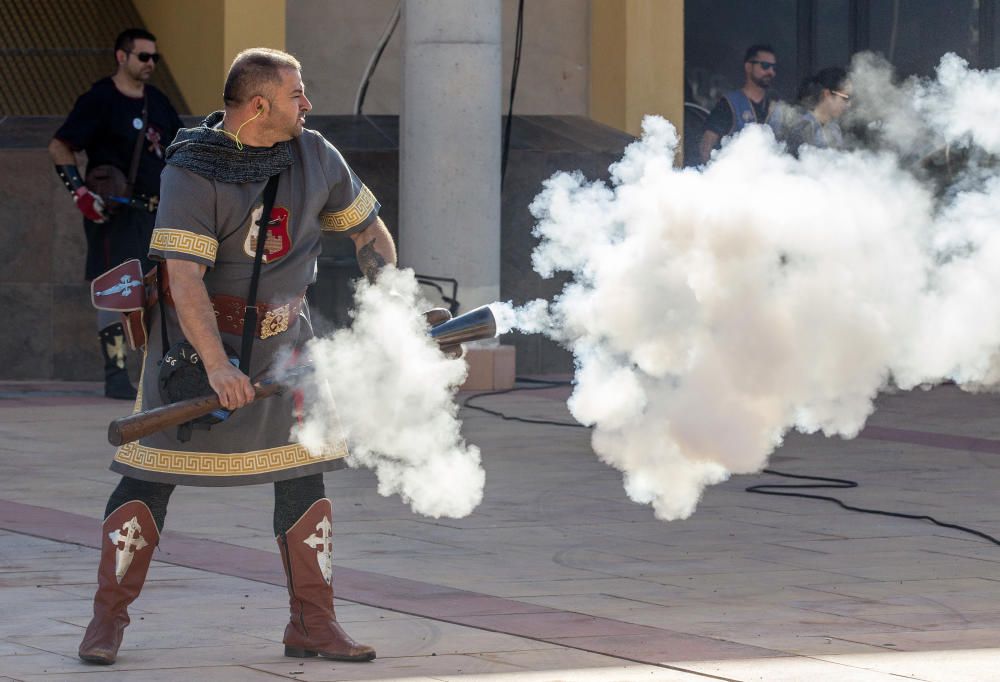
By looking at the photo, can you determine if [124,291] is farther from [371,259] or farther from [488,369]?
[488,369]

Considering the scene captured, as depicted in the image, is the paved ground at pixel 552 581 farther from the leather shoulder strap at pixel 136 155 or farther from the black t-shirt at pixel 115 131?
the black t-shirt at pixel 115 131

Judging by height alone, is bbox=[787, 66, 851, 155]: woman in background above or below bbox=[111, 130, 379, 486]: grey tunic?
above

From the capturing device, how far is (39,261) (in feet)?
43.1

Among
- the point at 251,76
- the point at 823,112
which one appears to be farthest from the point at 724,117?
the point at 251,76

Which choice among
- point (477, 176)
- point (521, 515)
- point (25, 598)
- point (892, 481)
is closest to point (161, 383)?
point (25, 598)

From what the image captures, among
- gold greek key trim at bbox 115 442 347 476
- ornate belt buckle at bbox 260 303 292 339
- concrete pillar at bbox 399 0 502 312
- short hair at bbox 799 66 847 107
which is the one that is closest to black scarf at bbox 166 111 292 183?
ornate belt buckle at bbox 260 303 292 339

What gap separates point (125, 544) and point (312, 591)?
55 cm

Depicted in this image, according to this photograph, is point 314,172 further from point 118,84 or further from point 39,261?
point 39,261

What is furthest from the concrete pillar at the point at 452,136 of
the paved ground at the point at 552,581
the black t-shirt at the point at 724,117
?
the paved ground at the point at 552,581

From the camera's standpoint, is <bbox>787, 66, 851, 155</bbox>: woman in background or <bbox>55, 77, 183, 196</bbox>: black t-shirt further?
<bbox>55, 77, 183, 196</bbox>: black t-shirt

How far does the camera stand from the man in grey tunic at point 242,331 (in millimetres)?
5238

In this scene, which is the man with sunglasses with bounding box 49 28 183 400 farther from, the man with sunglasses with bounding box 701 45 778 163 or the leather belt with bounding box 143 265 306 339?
the leather belt with bounding box 143 265 306 339

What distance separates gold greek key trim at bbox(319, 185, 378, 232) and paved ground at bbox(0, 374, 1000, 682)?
1.22 metres

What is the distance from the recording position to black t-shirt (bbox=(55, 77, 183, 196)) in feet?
36.9
